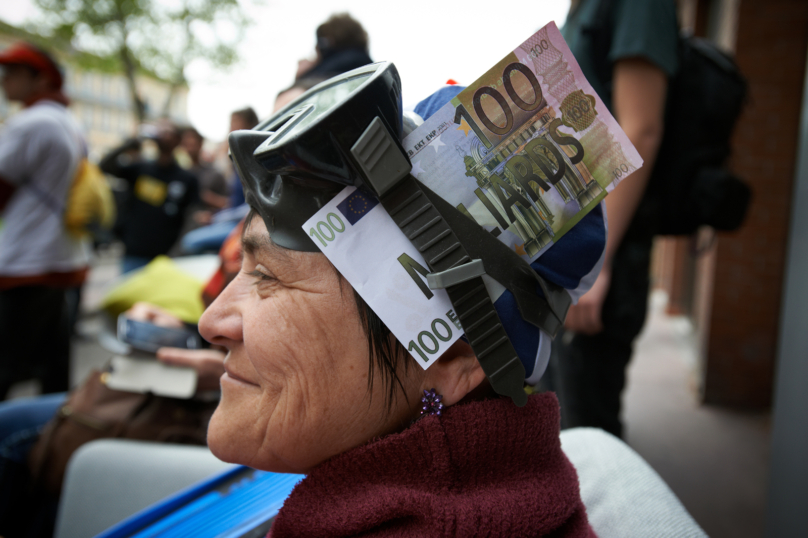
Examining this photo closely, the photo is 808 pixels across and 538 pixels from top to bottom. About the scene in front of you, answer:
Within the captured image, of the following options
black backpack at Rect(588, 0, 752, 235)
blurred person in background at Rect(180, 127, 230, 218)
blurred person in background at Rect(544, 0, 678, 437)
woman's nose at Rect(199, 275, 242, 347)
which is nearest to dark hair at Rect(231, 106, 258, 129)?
blurred person in background at Rect(544, 0, 678, 437)

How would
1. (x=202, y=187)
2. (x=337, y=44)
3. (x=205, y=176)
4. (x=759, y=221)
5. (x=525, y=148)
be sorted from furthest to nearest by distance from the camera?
(x=205, y=176), (x=202, y=187), (x=759, y=221), (x=337, y=44), (x=525, y=148)

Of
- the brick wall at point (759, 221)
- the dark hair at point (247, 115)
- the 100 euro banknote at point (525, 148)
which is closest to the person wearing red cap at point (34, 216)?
the dark hair at point (247, 115)

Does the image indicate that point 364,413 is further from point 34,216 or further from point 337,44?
point 34,216

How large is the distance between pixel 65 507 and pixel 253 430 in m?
1.08

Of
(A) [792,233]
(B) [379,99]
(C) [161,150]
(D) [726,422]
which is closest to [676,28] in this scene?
(A) [792,233]

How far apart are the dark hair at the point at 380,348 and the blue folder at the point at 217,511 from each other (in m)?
0.53

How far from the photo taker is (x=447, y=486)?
2.94 ft

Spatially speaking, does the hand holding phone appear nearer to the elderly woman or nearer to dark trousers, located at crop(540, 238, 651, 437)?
the elderly woman

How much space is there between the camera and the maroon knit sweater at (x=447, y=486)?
2.82 feet

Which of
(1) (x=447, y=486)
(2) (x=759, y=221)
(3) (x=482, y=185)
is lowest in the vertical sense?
(2) (x=759, y=221)

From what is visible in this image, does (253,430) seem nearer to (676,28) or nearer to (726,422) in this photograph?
(676,28)

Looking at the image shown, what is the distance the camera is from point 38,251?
3.54 metres

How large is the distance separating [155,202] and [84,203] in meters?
2.03

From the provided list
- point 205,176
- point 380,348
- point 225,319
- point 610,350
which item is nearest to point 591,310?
point 610,350
